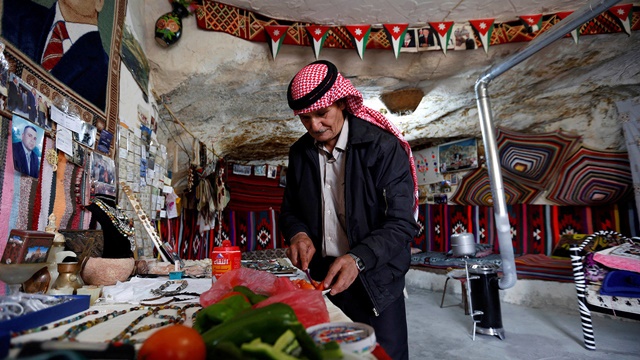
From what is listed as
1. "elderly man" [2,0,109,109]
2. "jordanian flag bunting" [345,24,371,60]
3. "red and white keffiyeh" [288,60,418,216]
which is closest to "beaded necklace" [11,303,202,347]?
"red and white keffiyeh" [288,60,418,216]

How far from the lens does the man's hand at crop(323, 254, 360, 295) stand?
4.11 ft

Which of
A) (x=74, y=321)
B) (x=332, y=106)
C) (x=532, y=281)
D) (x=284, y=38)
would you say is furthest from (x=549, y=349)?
(x=284, y=38)

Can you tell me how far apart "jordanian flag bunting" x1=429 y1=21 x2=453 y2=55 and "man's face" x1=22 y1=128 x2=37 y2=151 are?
4060 millimetres

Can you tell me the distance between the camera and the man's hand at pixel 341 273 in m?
1.25

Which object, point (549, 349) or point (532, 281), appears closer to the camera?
point (549, 349)

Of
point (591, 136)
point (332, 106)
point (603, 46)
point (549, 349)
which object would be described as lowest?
point (549, 349)

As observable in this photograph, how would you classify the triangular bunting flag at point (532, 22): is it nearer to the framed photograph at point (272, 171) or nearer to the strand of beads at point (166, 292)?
the strand of beads at point (166, 292)

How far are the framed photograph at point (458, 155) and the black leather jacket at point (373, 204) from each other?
5.65m

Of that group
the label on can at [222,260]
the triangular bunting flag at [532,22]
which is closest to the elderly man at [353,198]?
the label on can at [222,260]

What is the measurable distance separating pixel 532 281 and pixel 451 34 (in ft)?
11.4

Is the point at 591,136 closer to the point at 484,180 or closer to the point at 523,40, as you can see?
the point at 484,180

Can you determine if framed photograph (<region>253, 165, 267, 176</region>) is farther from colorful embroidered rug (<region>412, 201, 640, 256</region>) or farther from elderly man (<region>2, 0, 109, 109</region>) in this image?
elderly man (<region>2, 0, 109, 109</region>)

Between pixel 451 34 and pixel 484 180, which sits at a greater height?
pixel 451 34

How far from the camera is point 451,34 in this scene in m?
4.34
